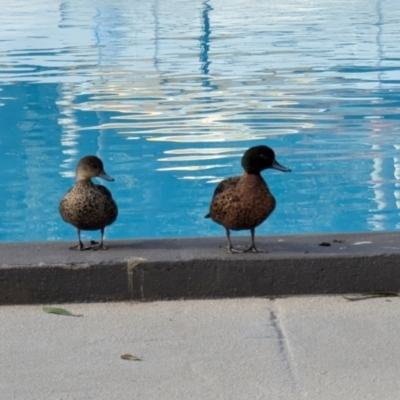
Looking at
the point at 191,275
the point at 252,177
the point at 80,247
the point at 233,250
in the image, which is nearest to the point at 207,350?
the point at 191,275

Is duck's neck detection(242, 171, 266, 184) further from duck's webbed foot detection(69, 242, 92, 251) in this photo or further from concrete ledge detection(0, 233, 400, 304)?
duck's webbed foot detection(69, 242, 92, 251)

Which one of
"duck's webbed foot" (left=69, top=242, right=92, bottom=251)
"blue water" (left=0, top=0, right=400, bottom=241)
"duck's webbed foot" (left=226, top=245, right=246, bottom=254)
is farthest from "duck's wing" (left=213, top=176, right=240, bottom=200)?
"blue water" (left=0, top=0, right=400, bottom=241)

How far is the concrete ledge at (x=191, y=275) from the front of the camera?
15.7ft

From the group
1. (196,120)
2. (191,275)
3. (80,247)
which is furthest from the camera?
(196,120)

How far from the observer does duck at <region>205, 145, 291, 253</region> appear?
16.1 feet

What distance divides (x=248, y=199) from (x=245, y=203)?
0.02 m

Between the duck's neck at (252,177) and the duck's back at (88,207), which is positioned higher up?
the duck's neck at (252,177)

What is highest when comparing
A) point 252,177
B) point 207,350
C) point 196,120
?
point 252,177

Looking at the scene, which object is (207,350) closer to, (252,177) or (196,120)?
(252,177)

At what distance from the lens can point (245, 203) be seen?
4.90 m

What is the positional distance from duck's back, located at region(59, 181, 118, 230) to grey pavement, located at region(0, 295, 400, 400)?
0.44m

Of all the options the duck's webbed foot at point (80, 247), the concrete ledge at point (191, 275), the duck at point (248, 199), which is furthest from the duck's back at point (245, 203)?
the duck's webbed foot at point (80, 247)

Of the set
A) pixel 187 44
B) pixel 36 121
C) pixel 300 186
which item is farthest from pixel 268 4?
pixel 300 186

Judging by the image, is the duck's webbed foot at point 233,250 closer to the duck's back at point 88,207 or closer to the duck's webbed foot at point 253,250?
the duck's webbed foot at point 253,250
